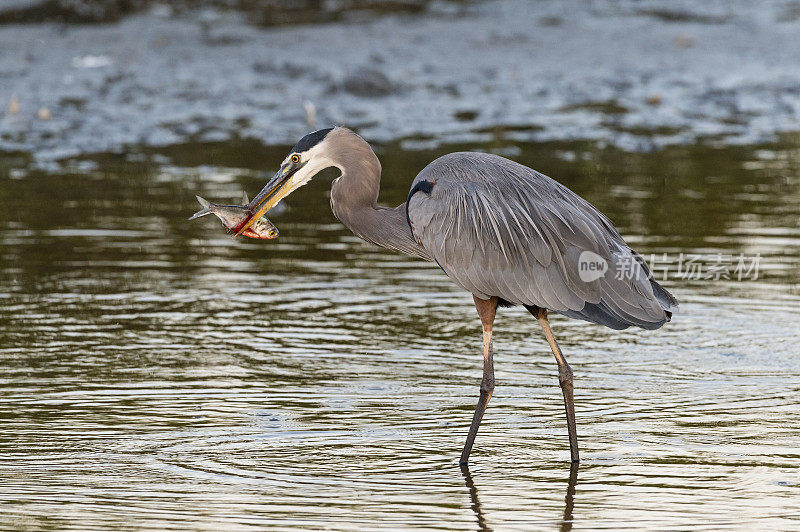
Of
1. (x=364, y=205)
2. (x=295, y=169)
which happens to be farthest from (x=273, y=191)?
(x=364, y=205)

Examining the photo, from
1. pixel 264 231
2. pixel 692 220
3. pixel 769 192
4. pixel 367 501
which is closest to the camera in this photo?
pixel 367 501

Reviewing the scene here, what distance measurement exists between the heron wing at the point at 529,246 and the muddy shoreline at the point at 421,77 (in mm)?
8854

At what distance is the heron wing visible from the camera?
20.4ft

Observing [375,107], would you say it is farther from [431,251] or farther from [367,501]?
[367,501]

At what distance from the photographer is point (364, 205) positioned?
6840mm

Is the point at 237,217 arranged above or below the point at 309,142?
below

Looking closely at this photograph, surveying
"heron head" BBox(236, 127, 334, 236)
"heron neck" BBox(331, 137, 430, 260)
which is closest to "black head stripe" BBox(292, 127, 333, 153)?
"heron head" BBox(236, 127, 334, 236)

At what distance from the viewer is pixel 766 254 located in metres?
10.1

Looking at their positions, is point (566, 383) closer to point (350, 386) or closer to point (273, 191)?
point (350, 386)

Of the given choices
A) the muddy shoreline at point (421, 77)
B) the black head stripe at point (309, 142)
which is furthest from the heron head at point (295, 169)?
the muddy shoreline at point (421, 77)

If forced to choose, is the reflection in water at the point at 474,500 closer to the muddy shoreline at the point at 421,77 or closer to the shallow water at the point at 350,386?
the shallow water at the point at 350,386

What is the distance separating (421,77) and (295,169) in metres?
12.6

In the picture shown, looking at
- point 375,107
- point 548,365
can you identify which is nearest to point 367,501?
point 548,365

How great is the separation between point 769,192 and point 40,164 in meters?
7.06
